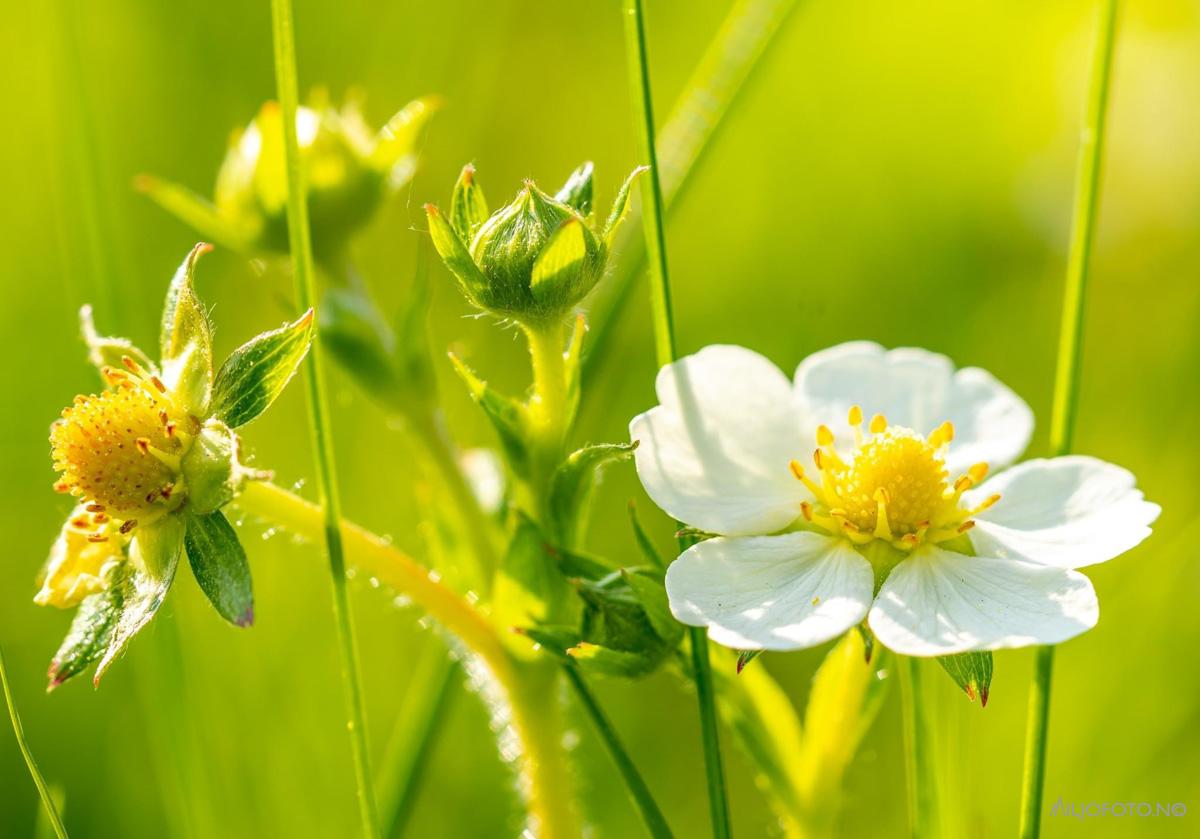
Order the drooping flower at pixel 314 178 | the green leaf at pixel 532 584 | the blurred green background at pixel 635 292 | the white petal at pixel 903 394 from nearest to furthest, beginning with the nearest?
1. the green leaf at pixel 532 584
2. the white petal at pixel 903 394
3. the drooping flower at pixel 314 178
4. the blurred green background at pixel 635 292

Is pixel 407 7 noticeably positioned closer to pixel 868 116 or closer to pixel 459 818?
pixel 868 116

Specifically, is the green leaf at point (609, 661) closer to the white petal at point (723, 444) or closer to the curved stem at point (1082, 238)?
the white petal at point (723, 444)

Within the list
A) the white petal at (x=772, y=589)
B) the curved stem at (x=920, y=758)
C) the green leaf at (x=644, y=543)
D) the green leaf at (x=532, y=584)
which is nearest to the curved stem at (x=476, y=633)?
the green leaf at (x=532, y=584)

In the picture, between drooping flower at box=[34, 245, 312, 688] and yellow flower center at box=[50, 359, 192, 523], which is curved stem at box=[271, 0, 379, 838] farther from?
yellow flower center at box=[50, 359, 192, 523]

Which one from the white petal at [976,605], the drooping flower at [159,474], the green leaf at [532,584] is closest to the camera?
the white petal at [976,605]

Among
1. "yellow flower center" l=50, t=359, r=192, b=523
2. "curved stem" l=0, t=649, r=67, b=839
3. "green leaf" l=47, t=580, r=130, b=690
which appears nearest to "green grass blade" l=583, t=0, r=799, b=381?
"yellow flower center" l=50, t=359, r=192, b=523

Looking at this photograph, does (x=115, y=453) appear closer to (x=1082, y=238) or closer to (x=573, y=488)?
(x=573, y=488)
